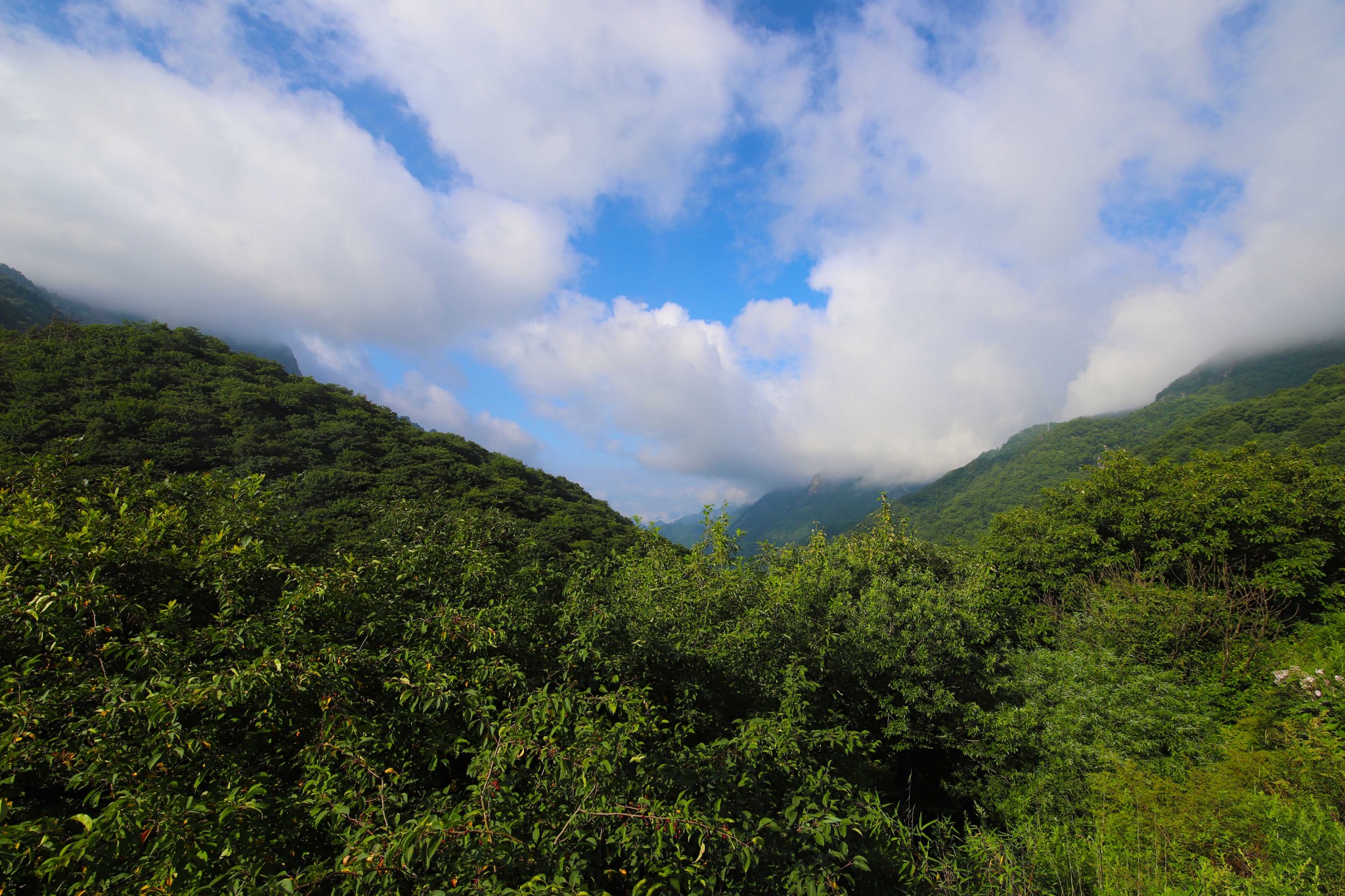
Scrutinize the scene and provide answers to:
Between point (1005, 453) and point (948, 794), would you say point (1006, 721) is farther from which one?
point (1005, 453)

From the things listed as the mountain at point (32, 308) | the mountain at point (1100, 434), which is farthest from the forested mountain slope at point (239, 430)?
the mountain at point (1100, 434)

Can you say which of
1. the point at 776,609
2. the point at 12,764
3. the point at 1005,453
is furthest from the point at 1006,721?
the point at 1005,453

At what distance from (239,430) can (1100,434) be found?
139 metres

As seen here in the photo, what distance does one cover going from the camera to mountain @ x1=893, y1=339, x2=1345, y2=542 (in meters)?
93.4

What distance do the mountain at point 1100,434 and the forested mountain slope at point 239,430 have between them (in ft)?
252

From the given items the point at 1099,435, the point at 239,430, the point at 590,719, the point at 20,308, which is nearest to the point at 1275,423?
the point at 1099,435

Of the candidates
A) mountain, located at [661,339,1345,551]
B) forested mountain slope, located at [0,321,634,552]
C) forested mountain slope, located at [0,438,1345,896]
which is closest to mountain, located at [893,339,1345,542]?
mountain, located at [661,339,1345,551]

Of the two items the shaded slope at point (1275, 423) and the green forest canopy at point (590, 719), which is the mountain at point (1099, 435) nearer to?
the shaded slope at point (1275, 423)

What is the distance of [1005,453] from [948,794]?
487 feet

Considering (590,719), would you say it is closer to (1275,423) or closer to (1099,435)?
(1275,423)

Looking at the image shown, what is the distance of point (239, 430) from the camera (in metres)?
31.0

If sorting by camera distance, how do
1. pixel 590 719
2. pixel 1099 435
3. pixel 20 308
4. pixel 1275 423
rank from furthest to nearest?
pixel 1099 435 → pixel 20 308 → pixel 1275 423 → pixel 590 719

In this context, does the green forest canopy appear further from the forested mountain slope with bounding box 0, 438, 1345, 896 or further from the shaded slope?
the shaded slope

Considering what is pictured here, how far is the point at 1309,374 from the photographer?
92.8 m
